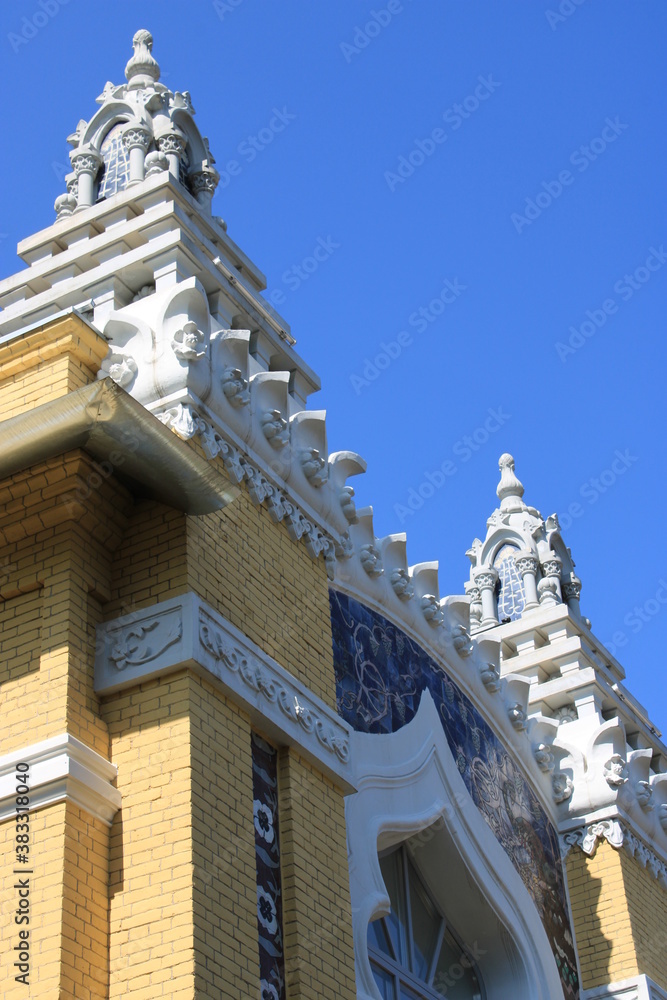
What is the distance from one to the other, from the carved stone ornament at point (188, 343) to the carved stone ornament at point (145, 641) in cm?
185

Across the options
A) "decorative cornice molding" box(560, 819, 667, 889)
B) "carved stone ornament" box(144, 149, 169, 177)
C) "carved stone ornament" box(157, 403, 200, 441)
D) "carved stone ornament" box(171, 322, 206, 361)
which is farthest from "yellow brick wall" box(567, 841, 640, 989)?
"carved stone ornament" box(144, 149, 169, 177)

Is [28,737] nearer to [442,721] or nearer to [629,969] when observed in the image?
[442,721]

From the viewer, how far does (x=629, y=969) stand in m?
13.7

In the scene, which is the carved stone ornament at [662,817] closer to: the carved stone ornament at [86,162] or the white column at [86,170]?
the white column at [86,170]

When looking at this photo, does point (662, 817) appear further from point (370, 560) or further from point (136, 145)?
point (136, 145)

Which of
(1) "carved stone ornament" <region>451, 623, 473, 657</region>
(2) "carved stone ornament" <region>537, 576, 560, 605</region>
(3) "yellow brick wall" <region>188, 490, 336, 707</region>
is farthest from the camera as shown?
(2) "carved stone ornament" <region>537, 576, 560, 605</region>

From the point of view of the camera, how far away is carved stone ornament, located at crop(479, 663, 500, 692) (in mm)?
14289

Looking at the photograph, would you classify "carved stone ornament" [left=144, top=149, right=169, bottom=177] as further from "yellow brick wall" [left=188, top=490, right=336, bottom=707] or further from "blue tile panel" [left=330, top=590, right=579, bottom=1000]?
"blue tile panel" [left=330, top=590, right=579, bottom=1000]

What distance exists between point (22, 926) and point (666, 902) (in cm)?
875

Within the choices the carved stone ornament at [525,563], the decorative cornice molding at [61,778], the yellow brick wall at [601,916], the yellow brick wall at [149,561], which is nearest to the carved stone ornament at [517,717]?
the yellow brick wall at [601,916]

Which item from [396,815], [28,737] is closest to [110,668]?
[28,737]

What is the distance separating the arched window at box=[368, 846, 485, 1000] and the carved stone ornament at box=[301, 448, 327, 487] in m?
2.96

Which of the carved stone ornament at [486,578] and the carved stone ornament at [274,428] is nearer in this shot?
the carved stone ornament at [274,428]

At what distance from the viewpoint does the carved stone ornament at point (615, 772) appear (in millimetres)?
14773
